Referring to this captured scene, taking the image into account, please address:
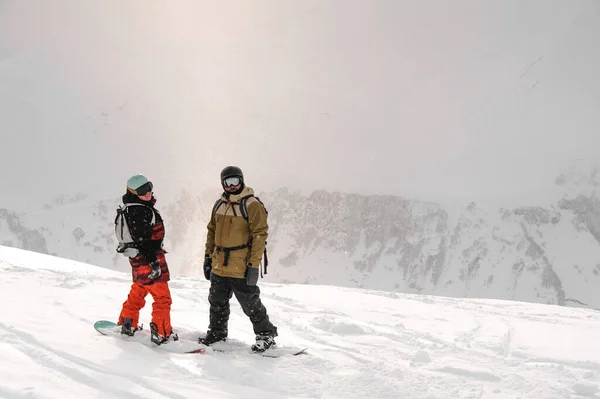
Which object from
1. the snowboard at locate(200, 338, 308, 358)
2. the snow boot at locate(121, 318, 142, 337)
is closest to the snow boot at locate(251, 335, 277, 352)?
the snowboard at locate(200, 338, 308, 358)

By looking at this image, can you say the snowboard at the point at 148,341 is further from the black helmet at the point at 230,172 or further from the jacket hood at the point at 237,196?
the black helmet at the point at 230,172

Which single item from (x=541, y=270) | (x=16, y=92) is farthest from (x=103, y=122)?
(x=541, y=270)

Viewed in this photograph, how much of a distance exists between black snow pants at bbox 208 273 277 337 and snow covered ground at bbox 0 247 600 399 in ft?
1.32

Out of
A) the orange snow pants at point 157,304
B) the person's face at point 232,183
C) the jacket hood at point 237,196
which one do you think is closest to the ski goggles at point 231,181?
the person's face at point 232,183

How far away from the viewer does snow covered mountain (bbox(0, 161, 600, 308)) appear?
36.9 metres

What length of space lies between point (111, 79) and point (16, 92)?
9599mm

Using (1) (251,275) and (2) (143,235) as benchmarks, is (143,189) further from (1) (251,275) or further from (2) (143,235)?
(1) (251,275)

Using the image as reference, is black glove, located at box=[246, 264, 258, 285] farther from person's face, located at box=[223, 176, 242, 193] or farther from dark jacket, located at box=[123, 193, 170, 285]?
dark jacket, located at box=[123, 193, 170, 285]

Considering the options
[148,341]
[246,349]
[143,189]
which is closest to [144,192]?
[143,189]

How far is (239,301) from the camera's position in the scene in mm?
5707

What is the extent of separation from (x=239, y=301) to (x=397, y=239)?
35.5 m

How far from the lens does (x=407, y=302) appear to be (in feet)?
36.9

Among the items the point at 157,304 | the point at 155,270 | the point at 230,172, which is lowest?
the point at 157,304

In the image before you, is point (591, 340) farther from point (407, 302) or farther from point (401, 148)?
point (401, 148)
